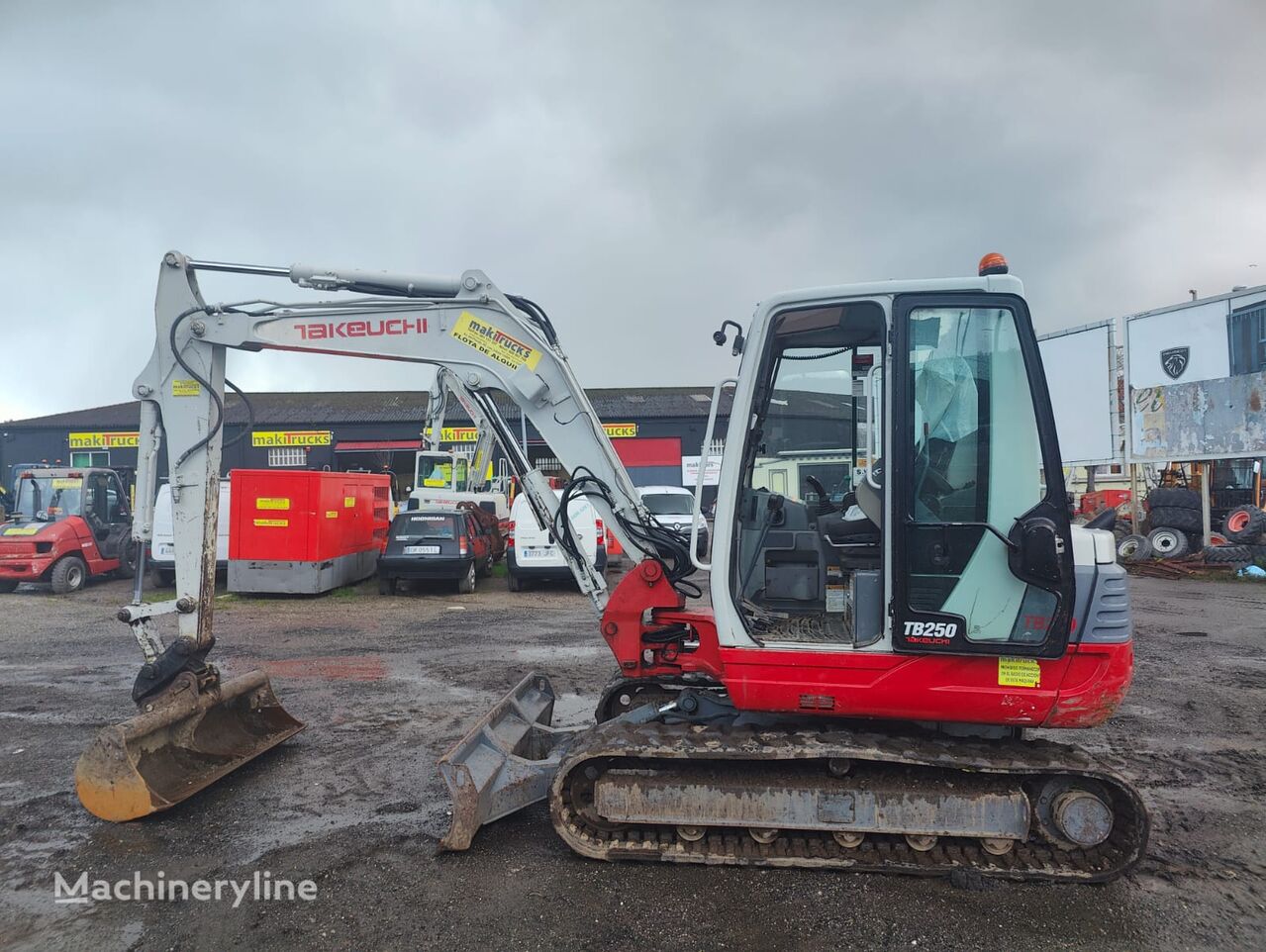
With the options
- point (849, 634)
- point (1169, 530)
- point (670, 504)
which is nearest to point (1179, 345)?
point (1169, 530)

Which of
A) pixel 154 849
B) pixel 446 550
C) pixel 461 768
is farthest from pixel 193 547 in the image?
pixel 446 550

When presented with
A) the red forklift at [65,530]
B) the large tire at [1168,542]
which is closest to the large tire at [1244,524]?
the large tire at [1168,542]

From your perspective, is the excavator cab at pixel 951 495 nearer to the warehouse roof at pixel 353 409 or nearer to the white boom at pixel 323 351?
the white boom at pixel 323 351

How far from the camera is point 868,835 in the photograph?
3.84m

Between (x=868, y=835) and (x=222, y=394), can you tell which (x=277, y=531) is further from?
(x=868, y=835)

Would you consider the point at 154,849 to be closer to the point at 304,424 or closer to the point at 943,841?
the point at 943,841

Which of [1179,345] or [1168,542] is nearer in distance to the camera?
[1168,542]

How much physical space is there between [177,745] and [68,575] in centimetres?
1234

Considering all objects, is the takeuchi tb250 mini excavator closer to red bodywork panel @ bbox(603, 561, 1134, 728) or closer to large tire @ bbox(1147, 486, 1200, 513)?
red bodywork panel @ bbox(603, 561, 1134, 728)

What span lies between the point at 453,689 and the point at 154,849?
334 centimetres

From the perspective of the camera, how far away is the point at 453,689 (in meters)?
7.27

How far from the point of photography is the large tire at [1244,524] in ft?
51.9

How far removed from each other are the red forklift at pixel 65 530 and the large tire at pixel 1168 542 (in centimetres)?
2084

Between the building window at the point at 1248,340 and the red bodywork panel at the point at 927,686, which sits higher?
the building window at the point at 1248,340
